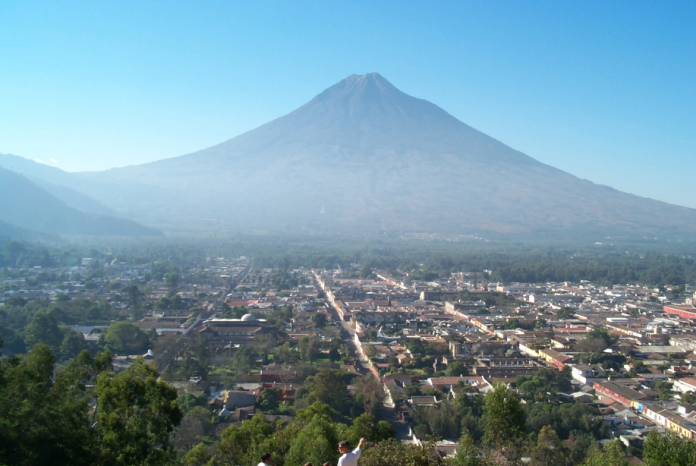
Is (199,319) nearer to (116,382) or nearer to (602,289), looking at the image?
(116,382)

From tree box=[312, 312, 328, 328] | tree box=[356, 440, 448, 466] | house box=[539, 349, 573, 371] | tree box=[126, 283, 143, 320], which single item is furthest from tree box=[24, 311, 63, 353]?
house box=[539, 349, 573, 371]

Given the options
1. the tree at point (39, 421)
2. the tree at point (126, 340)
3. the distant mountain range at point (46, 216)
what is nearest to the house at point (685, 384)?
the tree at point (39, 421)

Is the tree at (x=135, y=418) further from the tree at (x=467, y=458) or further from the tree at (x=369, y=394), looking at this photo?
the tree at (x=369, y=394)

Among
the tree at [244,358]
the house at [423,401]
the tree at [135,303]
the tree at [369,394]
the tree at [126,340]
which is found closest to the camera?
the tree at [369,394]

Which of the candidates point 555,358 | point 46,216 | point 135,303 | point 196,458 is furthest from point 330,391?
point 46,216

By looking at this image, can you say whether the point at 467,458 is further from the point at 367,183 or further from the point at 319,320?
the point at 367,183

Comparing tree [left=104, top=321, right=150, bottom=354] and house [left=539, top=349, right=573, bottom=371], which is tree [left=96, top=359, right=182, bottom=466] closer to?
tree [left=104, top=321, right=150, bottom=354]
